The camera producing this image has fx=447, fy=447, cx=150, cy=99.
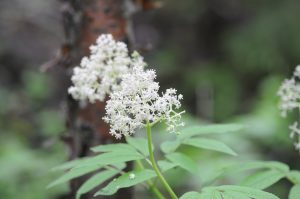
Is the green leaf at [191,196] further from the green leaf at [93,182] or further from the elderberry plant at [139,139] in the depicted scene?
the green leaf at [93,182]

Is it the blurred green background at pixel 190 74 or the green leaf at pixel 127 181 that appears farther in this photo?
the blurred green background at pixel 190 74

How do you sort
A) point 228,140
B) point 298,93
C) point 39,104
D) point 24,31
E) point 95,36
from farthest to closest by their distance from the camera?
point 24,31 < point 39,104 < point 228,140 < point 95,36 < point 298,93

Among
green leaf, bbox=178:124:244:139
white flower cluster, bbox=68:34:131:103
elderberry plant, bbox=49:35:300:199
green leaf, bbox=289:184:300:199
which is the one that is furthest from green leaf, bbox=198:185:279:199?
white flower cluster, bbox=68:34:131:103

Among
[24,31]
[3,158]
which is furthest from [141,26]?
[3,158]

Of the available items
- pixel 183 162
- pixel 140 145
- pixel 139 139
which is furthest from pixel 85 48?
pixel 183 162

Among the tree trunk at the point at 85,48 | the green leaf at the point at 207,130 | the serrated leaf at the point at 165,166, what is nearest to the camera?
the serrated leaf at the point at 165,166

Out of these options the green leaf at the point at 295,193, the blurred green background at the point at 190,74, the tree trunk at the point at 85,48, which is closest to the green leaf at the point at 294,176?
the green leaf at the point at 295,193

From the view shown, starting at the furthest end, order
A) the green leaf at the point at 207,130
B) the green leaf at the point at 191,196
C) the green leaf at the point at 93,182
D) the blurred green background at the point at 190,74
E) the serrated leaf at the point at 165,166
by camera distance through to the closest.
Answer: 1. the blurred green background at the point at 190,74
2. the green leaf at the point at 207,130
3. the green leaf at the point at 93,182
4. the serrated leaf at the point at 165,166
5. the green leaf at the point at 191,196

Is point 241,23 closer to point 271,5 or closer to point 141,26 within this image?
point 271,5

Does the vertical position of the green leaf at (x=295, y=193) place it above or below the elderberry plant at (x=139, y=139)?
below
